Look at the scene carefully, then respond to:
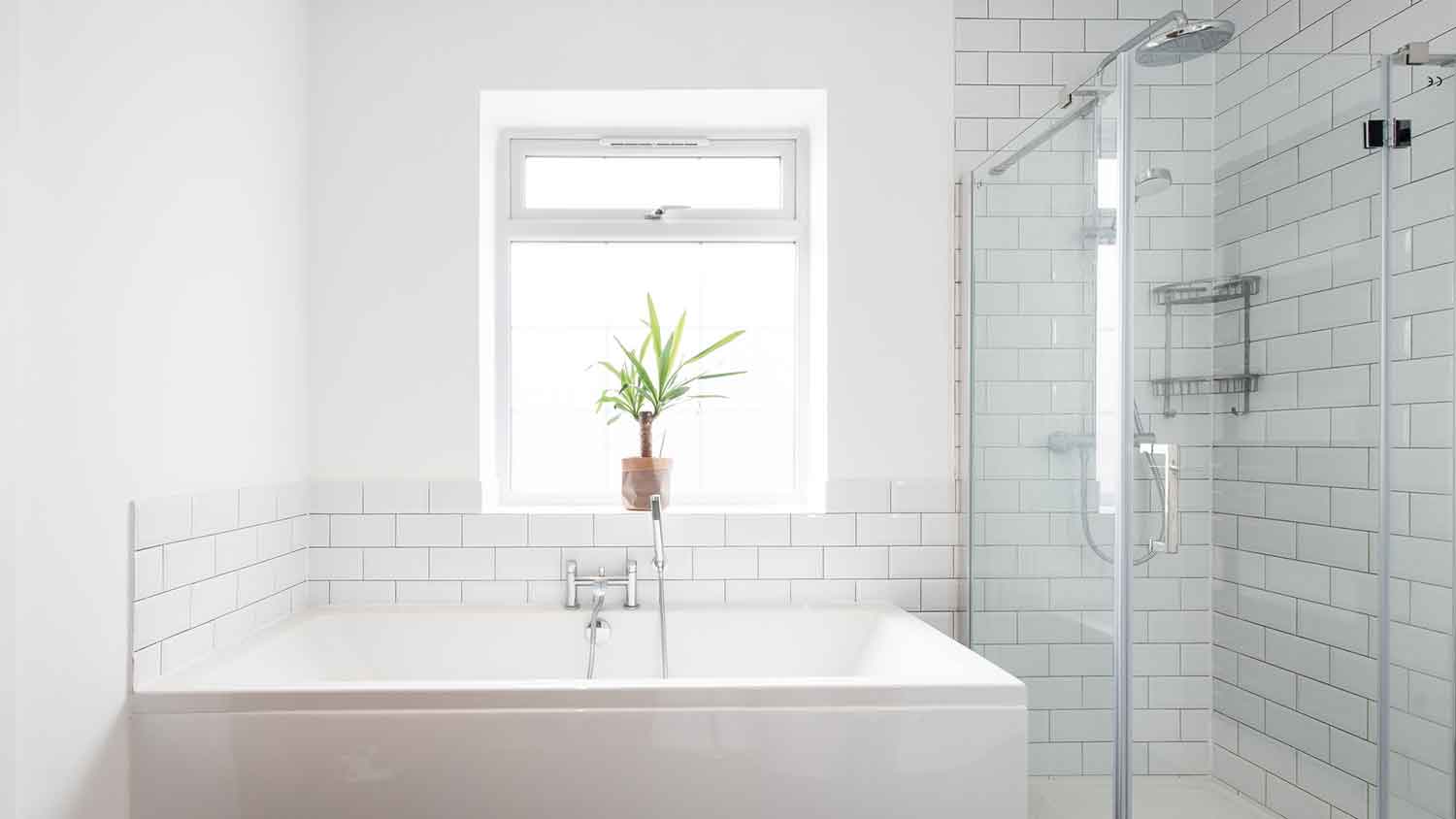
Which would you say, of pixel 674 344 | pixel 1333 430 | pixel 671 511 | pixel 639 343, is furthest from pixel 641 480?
pixel 1333 430

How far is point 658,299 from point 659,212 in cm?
27

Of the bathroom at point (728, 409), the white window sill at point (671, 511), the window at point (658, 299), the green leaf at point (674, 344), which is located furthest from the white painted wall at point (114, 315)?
the green leaf at point (674, 344)

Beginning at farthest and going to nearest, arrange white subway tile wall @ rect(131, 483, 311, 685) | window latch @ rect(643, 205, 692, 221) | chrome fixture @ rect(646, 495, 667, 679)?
window latch @ rect(643, 205, 692, 221) → chrome fixture @ rect(646, 495, 667, 679) → white subway tile wall @ rect(131, 483, 311, 685)

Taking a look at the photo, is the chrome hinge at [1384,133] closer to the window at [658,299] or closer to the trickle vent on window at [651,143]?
the window at [658,299]

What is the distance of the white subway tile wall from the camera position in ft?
5.62

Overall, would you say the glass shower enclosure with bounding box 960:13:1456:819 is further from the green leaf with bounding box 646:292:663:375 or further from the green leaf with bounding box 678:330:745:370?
the green leaf with bounding box 646:292:663:375

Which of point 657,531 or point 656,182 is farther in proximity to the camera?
point 656,182

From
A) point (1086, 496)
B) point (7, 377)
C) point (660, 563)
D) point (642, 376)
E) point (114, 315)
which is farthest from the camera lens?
point (642, 376)

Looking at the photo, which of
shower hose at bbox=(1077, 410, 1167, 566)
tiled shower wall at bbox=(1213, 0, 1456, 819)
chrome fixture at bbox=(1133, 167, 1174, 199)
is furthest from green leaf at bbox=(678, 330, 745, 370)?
tiled shower wall at bbox=(1213, 0, 1456, 819)

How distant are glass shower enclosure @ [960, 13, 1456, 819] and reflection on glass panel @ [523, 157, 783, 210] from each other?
1.24 meters

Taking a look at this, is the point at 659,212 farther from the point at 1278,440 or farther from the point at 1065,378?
the point at 1278,440

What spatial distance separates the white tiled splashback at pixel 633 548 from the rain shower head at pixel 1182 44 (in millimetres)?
1206

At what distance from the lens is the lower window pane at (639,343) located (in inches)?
109

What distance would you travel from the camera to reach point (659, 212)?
2734 mm
